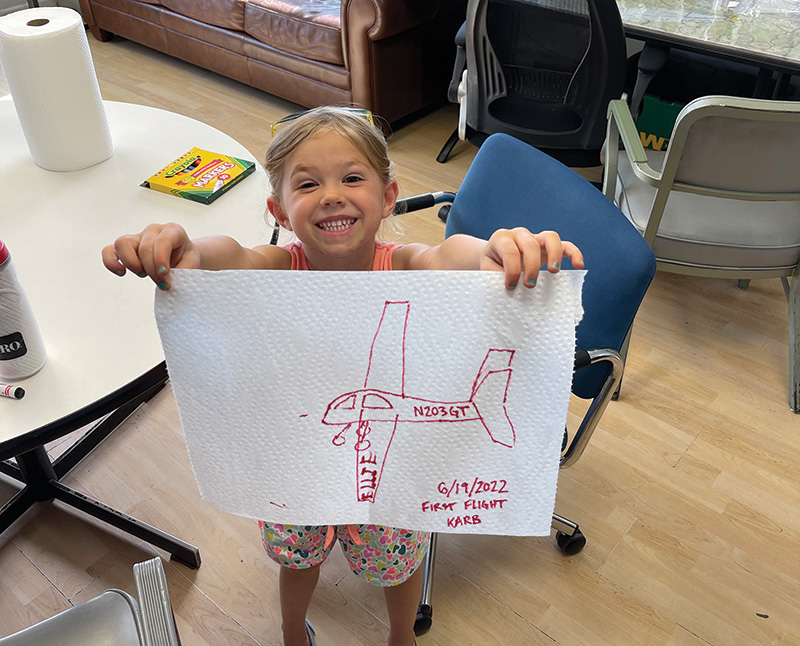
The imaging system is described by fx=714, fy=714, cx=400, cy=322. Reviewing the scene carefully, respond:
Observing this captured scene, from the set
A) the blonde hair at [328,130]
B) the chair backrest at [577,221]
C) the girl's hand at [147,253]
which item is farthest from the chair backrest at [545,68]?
the girl's hand at [147,253]

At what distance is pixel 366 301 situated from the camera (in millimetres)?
706

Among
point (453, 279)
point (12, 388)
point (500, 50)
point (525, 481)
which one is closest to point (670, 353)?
point (500, 50)

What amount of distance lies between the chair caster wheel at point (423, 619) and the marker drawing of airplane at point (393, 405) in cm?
58

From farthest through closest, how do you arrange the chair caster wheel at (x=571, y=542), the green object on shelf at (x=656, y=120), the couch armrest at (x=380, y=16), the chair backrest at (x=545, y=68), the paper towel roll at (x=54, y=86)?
the couch armrest at (x=380, y=16) < the green object on shelf at (x=656, y=120) < the chair backrest at (x=545, y=68) < the chair caster wheel at (x=571, y=542) < the paper towel roll at (x=54, y=86)

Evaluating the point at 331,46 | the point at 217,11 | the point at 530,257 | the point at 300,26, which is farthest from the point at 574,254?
the point at 217,11

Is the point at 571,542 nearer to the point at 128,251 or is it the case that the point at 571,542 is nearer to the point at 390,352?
the point at 390,352

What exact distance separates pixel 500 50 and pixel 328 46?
35.2 inches

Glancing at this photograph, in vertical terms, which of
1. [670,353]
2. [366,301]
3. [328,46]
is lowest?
[670,353]

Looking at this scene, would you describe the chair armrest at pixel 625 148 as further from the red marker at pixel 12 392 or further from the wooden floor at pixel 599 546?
the red marker at pixel 12 392

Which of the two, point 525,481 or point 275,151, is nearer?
point 525,481

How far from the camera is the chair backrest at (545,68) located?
177 cm

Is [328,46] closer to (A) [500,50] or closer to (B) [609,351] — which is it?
(A) [500,50]

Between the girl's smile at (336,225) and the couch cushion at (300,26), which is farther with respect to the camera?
the couch cushion at (300,26)

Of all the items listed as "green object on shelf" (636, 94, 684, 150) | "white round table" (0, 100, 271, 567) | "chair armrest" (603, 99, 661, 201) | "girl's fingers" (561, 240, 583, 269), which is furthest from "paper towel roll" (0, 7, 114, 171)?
"green object on shelf" (636, 94, 684, 150)
